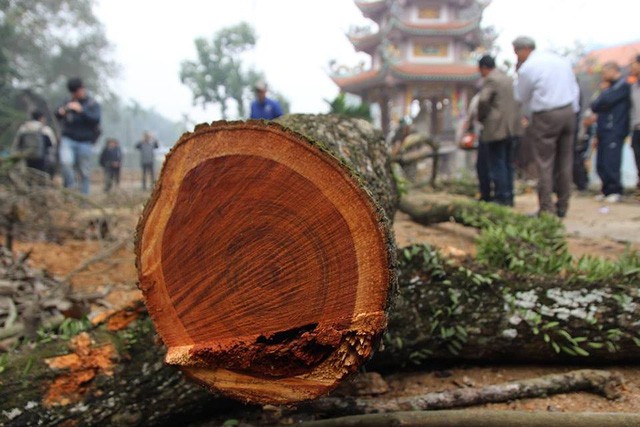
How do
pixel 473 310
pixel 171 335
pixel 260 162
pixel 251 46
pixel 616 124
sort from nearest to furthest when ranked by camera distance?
pixel 260 162 < pixel 171 335 < pixel 473 310 < pixel 616 124 < pixel 251 46

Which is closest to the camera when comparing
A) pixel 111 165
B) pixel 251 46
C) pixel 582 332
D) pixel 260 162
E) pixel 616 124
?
pixel 260 162

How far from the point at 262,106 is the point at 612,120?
4.35 meters

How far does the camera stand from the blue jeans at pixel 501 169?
4.90 metres

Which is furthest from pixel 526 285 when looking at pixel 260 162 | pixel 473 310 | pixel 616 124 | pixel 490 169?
pixel 616 124

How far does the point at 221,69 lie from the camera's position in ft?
97.3

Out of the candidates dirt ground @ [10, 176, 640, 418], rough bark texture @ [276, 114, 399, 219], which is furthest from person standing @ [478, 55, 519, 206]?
rough bark texture @ [276, 114, 399, 219]

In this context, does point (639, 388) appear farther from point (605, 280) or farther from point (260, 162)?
point (260, 162)

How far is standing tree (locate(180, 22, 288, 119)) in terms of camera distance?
2948 centimetres

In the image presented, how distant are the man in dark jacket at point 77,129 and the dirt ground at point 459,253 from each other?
0.53 metres

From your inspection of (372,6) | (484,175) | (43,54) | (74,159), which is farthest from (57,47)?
(484,175)

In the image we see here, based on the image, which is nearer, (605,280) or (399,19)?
(605,280)

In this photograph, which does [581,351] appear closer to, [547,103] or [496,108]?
[547,103]

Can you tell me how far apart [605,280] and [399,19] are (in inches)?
710

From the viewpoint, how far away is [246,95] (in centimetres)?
3028
